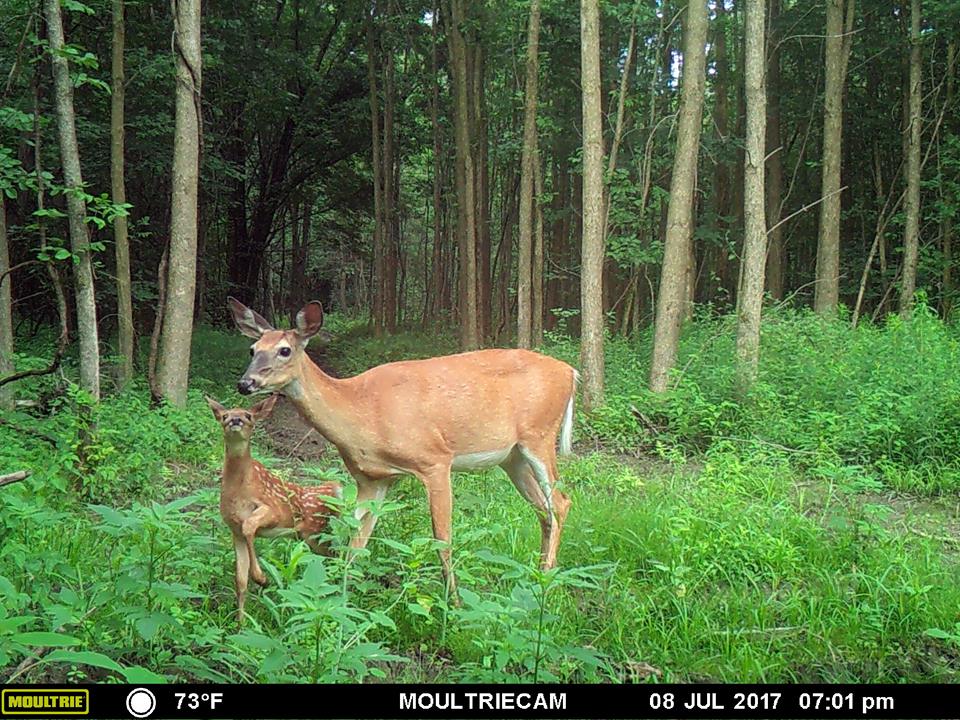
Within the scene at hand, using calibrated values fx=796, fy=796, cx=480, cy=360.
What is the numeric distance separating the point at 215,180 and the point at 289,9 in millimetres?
8240

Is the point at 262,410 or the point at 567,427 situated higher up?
the point at 262,410

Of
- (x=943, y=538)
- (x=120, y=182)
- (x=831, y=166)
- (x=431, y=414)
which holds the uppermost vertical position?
(x=831, y=166)

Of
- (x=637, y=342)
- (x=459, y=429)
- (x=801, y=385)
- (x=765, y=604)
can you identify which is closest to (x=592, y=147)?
(x=801, y=385)

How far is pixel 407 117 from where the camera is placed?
21016mm

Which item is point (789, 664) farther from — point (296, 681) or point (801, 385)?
point (801, 385)

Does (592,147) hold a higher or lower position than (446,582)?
higher

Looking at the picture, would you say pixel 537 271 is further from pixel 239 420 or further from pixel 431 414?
pixel 239 420

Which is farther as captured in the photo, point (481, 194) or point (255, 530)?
point (481, 194)

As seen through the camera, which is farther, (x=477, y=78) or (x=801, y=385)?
(x=477, y=78)

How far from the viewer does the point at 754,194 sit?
10.1m

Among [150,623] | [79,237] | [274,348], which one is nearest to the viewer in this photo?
[150,623]

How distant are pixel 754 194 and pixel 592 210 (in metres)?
2.09

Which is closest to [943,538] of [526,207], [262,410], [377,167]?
[262,410]

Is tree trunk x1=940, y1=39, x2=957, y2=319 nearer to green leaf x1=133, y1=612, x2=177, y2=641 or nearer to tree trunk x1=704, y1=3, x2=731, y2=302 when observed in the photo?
tree trunk x1=704, y1=3, x2=731, y2=302
